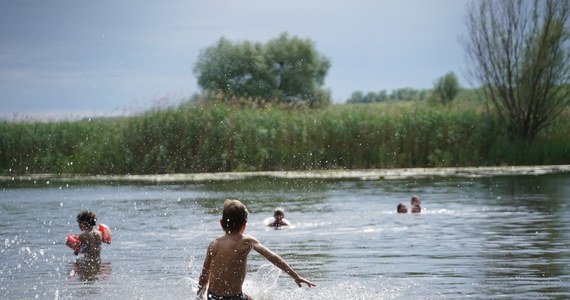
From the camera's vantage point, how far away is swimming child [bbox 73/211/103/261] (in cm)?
1571

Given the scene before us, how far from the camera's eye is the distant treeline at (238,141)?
128 feet

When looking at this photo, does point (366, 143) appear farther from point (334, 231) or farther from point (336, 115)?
point (334, 231)

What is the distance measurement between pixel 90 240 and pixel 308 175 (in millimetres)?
22113

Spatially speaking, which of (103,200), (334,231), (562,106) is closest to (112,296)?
(334,231)

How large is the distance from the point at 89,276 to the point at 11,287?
1234 mm

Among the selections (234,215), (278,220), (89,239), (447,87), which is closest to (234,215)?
(234,215)

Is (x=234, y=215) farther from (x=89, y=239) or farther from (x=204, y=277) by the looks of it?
(x=89, y=239)

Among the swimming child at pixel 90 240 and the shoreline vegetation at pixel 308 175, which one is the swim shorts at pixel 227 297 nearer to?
the swimming child at pixel 90 240

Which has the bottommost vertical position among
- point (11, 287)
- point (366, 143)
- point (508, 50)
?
point (11, 287)

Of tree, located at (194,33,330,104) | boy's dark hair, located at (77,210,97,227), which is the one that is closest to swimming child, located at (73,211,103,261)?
boy's dark hair, located at (77,210,97,227)

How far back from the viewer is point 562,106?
4644cm

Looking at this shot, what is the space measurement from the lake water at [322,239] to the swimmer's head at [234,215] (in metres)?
2.64

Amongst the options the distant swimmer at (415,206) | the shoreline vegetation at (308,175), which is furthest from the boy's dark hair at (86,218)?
the shoreline vegetation at (308,175)

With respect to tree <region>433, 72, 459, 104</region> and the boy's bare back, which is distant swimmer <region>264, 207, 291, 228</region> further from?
tree <region>433, 72, 459, 104</region>
